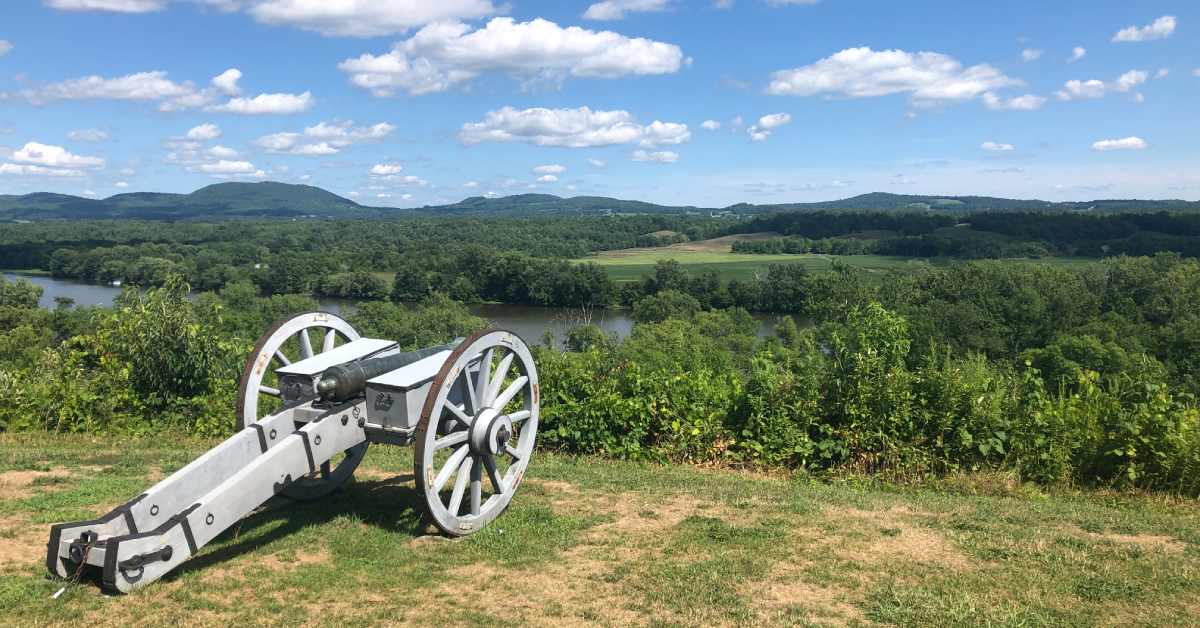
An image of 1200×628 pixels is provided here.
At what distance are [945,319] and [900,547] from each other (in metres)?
51.9

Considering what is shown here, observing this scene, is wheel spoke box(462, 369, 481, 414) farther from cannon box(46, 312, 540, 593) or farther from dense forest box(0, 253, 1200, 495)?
dense forest box(0, 253, 1200, 495)

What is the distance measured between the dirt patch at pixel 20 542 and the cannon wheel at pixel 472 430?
8.37ft

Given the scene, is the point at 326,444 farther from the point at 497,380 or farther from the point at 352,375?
the point at 497,380

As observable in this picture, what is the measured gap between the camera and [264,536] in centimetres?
574

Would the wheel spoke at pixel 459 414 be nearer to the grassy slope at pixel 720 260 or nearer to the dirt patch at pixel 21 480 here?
the dirt patch at pixel 21 480

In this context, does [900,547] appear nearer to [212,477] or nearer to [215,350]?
[212,477]

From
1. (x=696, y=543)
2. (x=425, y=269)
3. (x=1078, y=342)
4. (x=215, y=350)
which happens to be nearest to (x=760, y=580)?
(x=696, y=543)

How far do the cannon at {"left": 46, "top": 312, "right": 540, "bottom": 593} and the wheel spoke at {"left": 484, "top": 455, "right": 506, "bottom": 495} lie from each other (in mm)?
11

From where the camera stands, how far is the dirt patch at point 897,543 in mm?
5352

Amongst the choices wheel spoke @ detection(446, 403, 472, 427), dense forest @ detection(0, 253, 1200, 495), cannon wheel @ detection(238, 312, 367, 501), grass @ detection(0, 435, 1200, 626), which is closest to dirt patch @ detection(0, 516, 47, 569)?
grass @ detection(0, 435, 1200, 626)

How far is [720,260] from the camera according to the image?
368 ft

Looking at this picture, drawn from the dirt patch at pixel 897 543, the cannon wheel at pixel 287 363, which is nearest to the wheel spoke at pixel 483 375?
the cannon wheel at pixel 287 363

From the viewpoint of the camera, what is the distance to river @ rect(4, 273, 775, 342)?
69.9 metres

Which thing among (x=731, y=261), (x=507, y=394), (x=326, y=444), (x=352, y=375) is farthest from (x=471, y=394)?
(x=731, y=261)
